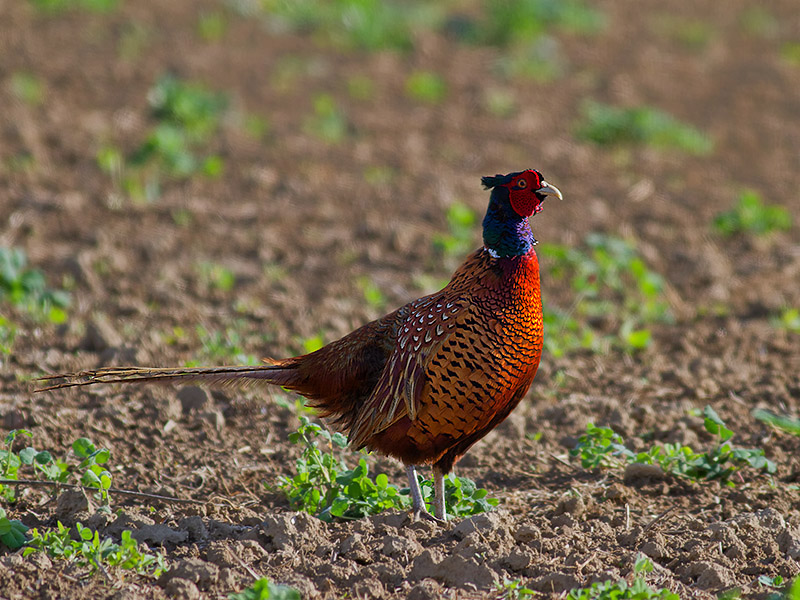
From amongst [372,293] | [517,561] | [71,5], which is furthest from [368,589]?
[71,5]

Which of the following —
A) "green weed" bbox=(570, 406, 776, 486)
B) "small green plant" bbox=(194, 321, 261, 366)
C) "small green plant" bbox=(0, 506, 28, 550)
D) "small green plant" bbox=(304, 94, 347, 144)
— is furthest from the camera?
"small green plant" bbox=(304, 94, 347, 144)

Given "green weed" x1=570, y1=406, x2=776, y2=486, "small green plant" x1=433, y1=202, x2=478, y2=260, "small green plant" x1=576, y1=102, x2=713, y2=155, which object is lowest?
"green weed" x1=570, y1=406, x2=776, y2=486

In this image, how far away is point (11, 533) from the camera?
3.51 metres

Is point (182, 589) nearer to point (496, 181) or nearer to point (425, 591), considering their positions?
point (425, 591)

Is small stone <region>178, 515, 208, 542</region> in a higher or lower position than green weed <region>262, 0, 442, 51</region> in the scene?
lower

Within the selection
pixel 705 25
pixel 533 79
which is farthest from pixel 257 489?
pixel 705 25

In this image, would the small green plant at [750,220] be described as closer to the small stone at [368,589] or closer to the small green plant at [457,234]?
the small green plant at [457,234]

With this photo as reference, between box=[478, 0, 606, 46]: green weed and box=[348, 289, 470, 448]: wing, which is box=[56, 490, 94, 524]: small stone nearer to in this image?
box=[348, 289, 470, 448]: wing

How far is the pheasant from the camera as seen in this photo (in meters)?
3.70

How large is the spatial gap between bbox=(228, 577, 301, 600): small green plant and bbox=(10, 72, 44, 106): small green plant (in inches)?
261

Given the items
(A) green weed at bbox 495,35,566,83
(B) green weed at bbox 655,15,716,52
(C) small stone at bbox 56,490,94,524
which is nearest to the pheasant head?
(C) small stone at bbox 56,490,94,524

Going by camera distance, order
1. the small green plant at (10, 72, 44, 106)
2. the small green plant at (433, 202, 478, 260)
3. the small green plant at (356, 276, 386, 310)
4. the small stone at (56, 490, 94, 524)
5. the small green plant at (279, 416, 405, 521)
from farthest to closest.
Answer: the small green plant at (10, 72, 44, 106), the small green plant at (433, 202, 478, 260), the small green plant at (356, 276, 386, 310), the small green plant at (279, 416, 405, 521), the small stone at (56, 490, 94, 524)

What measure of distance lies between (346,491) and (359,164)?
15.8 ft

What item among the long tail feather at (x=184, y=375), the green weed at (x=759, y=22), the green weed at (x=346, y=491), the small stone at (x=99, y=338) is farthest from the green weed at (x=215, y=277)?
the green weed at (x=759, y=22)
